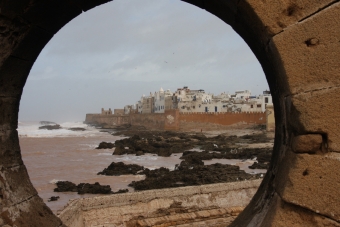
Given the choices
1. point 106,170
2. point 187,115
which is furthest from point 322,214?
point 187,115

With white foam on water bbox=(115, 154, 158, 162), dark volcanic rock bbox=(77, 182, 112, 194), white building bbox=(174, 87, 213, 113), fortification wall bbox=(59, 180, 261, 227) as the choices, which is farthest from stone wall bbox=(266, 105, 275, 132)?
fortification wall bbox=(59, 180, 261, 227)

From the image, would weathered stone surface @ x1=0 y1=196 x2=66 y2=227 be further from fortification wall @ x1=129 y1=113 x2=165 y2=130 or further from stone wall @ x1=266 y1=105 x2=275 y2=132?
fortification wall @ x1=129 y1=113 x2=165 y2=130

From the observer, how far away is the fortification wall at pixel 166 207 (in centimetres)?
509

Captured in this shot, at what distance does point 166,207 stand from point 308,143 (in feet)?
13.9

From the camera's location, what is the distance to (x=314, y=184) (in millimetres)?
1603

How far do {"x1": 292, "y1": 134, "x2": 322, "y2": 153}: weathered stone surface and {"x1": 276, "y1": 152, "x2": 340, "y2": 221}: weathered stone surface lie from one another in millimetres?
30

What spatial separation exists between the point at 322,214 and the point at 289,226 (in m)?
0.18

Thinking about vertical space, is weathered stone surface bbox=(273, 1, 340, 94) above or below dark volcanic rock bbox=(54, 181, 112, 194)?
above

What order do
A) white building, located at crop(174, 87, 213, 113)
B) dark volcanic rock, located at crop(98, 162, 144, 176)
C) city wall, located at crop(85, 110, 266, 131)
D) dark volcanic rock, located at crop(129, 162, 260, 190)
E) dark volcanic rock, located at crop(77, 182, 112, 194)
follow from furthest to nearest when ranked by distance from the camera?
white building, located at crop(174, 87, 213, 113), city wall, located at crop(85, 110, 266, 131), dark volcanic rock, located at crop(98, 162, 144, 176), dark volcanic rock, located at crop(129, 162, 260, 190), dark volcanic rock, located at crop(77, 182, 112, 194)

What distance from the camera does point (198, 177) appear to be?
1371 centimetres

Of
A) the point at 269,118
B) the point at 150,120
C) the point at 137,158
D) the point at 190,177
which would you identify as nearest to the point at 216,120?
the point at 269,118

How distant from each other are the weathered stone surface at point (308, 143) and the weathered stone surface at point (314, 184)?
30 mm

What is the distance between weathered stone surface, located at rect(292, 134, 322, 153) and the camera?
163 cm

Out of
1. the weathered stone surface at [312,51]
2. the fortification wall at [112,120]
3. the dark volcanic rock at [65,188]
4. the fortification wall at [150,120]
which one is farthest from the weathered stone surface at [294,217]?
the fortification wall at [112,120]
